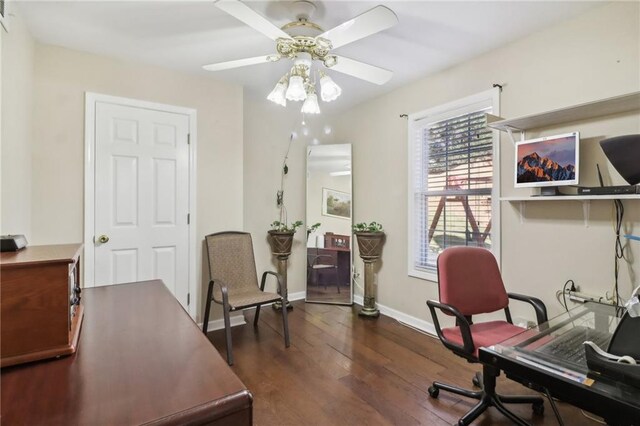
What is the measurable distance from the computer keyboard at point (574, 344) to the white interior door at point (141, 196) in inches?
113

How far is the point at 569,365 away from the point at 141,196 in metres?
3.12

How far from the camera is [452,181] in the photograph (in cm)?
304

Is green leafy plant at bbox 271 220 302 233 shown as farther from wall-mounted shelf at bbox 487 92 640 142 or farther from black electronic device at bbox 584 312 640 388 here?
black electronic device at bbox 584 312 640 388

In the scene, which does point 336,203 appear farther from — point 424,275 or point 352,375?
point 352,375

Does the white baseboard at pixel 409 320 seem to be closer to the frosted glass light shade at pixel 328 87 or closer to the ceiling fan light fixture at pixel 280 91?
the frosted glass light shade at pixel 328 87

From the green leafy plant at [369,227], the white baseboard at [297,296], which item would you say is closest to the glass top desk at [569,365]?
the green leafy plant at [369,227]

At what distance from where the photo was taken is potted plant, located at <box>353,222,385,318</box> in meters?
3.56

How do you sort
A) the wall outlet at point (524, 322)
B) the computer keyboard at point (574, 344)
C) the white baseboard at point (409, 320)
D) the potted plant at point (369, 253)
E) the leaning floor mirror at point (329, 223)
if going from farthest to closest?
the leaning floor mirror at point (329, 223) → the potted plant at point (369, 253) → the white baseboard at point (409, 320) → the wall outlet at point (524, 322) → the computer keyboard at point (574, 344)

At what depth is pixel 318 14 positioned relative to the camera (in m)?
2.05

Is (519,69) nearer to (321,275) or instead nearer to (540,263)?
(540,263)

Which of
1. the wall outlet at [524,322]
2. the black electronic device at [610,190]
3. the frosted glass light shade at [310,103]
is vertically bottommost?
the wall outlet at [524,322]

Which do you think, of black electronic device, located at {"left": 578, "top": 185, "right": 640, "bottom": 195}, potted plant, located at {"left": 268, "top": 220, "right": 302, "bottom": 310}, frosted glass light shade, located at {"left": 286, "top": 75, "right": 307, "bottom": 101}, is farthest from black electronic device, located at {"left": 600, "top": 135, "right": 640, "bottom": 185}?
potted plant, located at {"left": 268, "top": 220, "right": 302, "bottom": 310}

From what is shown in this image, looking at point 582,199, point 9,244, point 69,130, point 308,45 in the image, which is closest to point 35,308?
point 9,244

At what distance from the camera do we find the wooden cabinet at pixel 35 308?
31.9 inches
